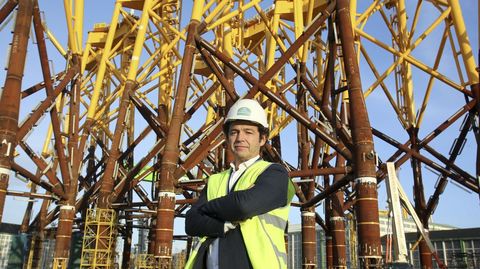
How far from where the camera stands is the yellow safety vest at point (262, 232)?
6.53 ft

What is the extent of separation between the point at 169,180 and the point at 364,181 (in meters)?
5.56

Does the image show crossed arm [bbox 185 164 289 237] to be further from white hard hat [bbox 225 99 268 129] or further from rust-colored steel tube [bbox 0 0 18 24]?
rust-colored steel tube [bbox 0 0 18 24]

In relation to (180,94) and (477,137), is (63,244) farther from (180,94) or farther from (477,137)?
(477,137)

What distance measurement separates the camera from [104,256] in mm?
16344

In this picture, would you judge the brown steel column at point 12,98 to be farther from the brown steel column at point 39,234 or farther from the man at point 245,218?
the man at point 245,218

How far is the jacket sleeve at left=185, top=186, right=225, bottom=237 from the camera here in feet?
6.80

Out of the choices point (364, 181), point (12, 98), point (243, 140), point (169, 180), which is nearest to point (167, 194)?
point (169, 180)

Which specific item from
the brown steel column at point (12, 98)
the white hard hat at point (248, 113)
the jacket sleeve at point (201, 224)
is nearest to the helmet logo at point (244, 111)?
the white hard hat at point (248, 113)

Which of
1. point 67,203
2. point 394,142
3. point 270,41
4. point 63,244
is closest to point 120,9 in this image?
point 270,41

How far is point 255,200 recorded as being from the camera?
2.00 metres

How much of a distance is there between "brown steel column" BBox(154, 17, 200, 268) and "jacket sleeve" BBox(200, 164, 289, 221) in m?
10.5

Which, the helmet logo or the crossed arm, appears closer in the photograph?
the crossed arm

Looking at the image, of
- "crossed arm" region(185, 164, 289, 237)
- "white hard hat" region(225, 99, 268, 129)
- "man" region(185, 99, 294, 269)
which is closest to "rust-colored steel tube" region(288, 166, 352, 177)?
"white hard hat" region(225, 99, 268, 129)

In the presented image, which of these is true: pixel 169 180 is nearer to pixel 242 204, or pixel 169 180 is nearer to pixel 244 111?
pixel 244 111
